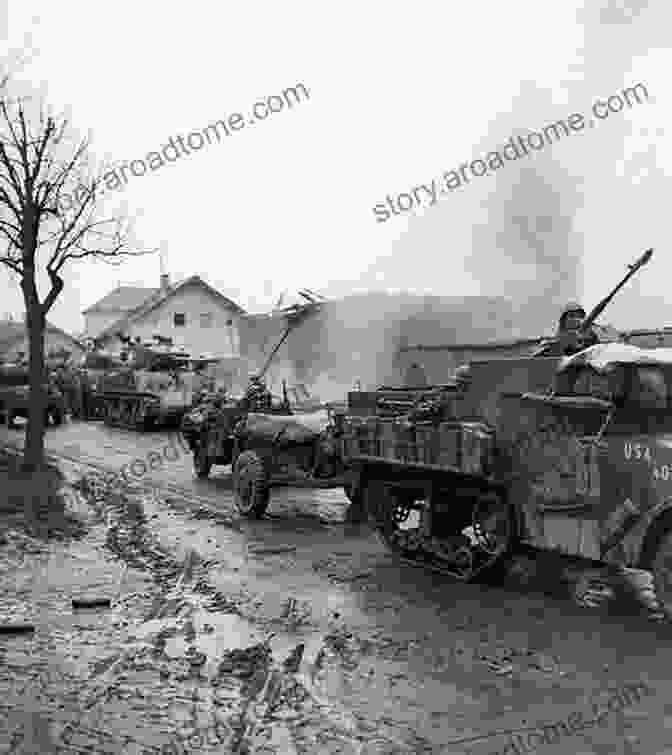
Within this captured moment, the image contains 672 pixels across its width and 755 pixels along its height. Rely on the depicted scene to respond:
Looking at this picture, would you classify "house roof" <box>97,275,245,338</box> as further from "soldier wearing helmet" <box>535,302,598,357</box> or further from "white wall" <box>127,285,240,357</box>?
"soldier wearing helmet" <box>535,302,598,357</box>

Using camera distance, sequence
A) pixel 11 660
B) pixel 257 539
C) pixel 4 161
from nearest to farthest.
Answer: pixel 11 660, pixel 257 539, pixel 4 161

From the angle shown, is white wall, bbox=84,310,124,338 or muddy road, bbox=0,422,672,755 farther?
white wall, bbox=84,310,124,338

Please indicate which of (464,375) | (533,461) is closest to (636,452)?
(533,461)

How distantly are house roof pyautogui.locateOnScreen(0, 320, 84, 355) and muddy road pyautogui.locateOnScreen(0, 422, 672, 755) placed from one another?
2022 inches

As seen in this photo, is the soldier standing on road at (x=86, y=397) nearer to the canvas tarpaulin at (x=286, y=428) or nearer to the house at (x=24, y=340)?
the canvas tarpaulin at (x=286, y=428)

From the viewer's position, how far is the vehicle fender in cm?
Result: 675

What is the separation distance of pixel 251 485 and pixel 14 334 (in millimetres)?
54639

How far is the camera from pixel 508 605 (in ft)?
25.5

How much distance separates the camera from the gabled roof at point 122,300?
69.4 m

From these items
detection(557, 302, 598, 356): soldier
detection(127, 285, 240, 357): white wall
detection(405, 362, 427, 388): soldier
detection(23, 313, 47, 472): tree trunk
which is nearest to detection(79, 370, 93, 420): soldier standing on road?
detection(405, 362, 427, 388): soldier

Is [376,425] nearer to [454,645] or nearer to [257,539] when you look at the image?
[257,539]

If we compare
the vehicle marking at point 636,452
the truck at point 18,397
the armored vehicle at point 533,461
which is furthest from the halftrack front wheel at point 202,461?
the truck at point 18,397

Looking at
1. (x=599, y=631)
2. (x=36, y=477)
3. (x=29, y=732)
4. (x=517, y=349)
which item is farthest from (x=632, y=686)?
(x=517, y=349)

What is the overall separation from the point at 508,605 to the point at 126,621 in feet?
9.53
